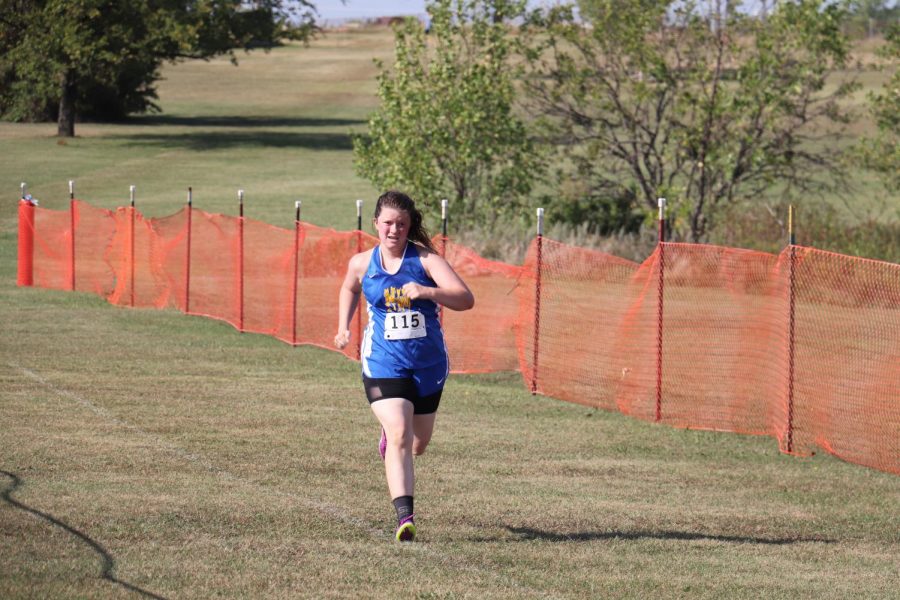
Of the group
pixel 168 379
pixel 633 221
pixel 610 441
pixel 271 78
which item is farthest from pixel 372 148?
pixel 271 78

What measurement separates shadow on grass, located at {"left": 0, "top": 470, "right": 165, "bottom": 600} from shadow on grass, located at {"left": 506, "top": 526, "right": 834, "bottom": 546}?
2.34m

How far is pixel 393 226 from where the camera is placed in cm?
774

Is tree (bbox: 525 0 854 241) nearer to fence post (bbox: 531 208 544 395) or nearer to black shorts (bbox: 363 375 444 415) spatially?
fence post (bbox: 531 208 544 395)

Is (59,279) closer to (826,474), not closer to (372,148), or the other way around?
(372,148)

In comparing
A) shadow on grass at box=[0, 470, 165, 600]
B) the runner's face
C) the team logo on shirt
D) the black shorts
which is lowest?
shadow on grass at box=[0, 470, 165, 600]

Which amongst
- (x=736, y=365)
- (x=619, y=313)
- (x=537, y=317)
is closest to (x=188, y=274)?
(x=619, y=313)

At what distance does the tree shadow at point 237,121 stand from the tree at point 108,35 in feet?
22.1

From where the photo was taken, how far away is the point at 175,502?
8586 mm

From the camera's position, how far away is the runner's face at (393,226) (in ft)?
25.4

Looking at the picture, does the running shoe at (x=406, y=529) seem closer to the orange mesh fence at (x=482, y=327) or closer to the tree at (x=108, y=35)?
the orange mesh fence at (x=482, y=327)

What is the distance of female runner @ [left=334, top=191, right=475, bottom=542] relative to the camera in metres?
7.68

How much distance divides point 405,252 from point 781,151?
21.0m

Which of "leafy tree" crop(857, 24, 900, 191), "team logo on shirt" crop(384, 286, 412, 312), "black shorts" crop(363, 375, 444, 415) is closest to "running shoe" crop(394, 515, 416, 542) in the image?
"black shorts" crop(363, 375, 444, 415)

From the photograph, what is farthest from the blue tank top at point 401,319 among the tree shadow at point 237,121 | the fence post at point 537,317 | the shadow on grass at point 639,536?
the tree shadow at point 237,121
